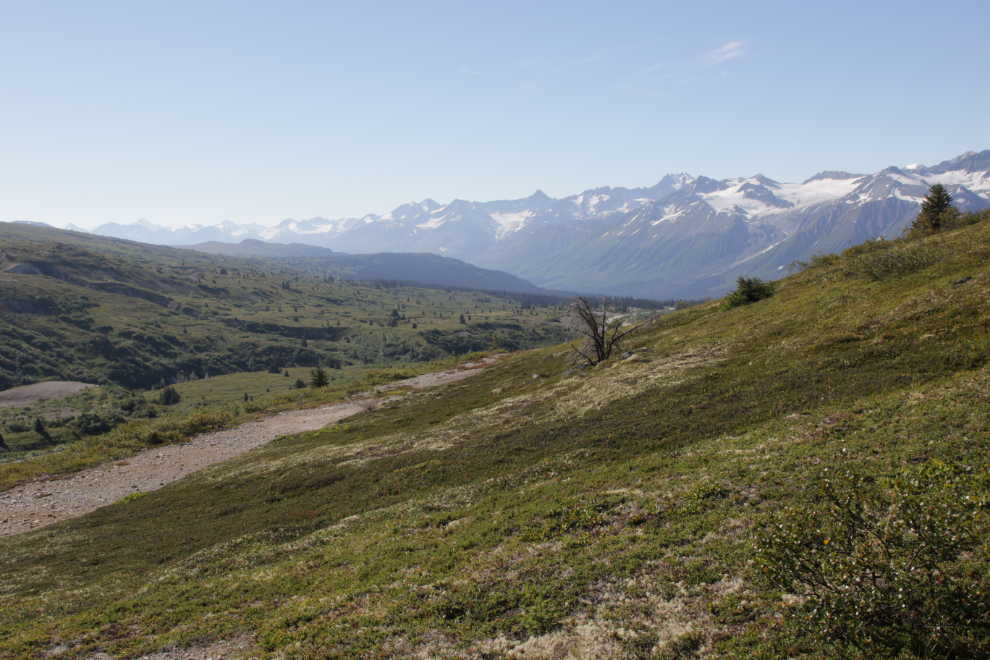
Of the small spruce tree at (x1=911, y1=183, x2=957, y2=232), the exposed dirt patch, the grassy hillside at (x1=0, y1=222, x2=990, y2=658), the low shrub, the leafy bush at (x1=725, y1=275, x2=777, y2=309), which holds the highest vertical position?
the small spruce tree at (x1=911, y1=183, x2=957, y2=232)

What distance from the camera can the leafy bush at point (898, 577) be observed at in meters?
8.07

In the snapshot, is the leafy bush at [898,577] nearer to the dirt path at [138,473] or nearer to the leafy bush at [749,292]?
the dirt path at [138,473]

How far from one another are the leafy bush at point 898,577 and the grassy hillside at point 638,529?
0.05 meters

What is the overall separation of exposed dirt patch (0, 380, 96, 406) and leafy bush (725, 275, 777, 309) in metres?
197

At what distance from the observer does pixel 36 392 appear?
16050 centimetres

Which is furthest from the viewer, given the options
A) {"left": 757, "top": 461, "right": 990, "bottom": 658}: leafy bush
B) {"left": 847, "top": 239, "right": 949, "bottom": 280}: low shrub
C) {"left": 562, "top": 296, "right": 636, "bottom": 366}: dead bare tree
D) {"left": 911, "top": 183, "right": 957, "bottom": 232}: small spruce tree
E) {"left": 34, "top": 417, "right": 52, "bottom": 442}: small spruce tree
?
{"left": 34, "top": 417, "right": 52, "bottom": 442}: small spruce tree

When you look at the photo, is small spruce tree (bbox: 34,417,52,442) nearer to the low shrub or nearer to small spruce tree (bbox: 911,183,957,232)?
the low shrub

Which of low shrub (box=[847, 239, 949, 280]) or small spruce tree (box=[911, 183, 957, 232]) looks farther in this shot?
small spruce tree (box=[911, 183, 957, 232])

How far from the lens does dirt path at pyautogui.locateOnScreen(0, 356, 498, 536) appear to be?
40344 millimetres

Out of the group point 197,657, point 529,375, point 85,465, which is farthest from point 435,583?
point 85,465

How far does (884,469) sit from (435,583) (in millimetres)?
14492

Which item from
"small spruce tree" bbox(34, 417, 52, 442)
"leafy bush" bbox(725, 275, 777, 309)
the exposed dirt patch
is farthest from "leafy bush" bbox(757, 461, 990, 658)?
the exposed dirt patch

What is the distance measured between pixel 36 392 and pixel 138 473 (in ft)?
531

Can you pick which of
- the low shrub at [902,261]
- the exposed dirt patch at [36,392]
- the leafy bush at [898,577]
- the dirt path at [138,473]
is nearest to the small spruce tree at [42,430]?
the dirt path at [138,473]
